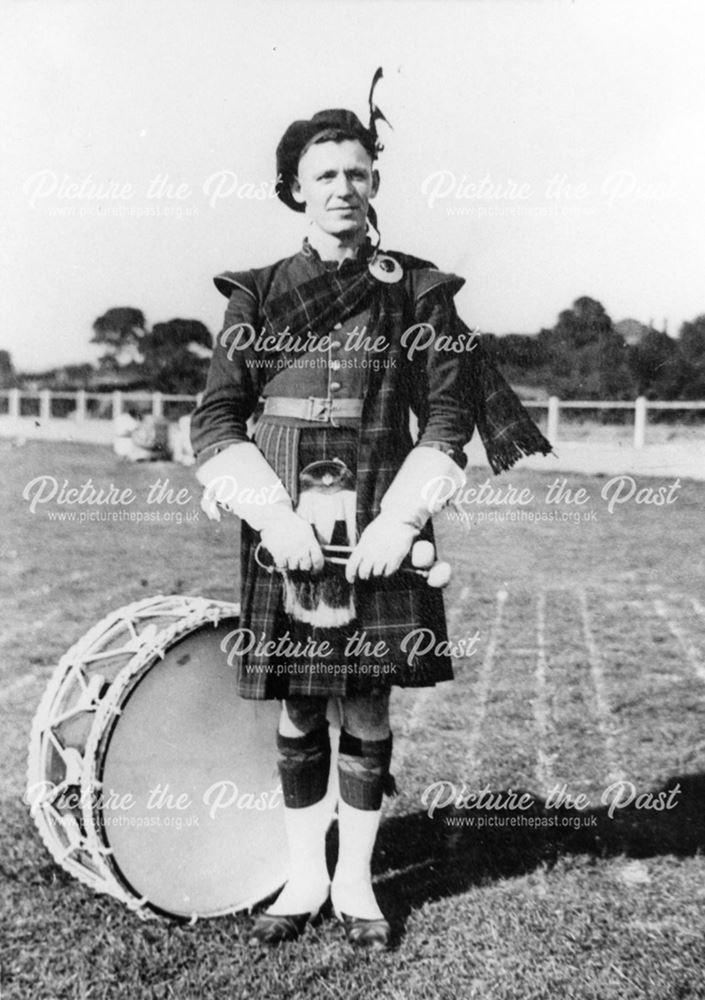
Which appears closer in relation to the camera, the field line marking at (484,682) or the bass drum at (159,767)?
the bass drum at (159,767)

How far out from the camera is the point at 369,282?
83.4 inches

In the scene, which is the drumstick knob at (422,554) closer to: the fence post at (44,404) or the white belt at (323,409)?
the white belt at (323,409)

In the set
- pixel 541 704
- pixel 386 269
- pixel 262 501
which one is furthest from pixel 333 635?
pixel 541 704

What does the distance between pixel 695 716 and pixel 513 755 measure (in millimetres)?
605

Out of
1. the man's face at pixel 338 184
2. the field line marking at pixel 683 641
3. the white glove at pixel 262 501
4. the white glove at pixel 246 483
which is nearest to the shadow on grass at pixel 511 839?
the field line marking at pixel 683 641

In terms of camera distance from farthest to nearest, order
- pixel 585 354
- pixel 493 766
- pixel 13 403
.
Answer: pixel 13 403
pixel 493 766
pixel 585 354

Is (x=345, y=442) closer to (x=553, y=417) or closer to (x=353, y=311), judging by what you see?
(x=353, y=311)

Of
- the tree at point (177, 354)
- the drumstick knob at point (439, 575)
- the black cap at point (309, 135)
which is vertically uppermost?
the black cap at point (309, 135)

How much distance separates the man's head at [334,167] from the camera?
6.84 feet

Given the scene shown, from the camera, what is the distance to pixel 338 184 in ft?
6.82

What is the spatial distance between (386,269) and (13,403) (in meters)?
1.36

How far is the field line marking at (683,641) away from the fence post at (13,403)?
2.20 metres

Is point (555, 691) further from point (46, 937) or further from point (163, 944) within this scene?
point (46, 937)

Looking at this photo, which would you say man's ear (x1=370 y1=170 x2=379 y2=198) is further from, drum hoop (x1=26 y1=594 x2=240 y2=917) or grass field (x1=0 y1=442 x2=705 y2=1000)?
drum hoop (x1=26 y1=594 x2=240 y2=917)
